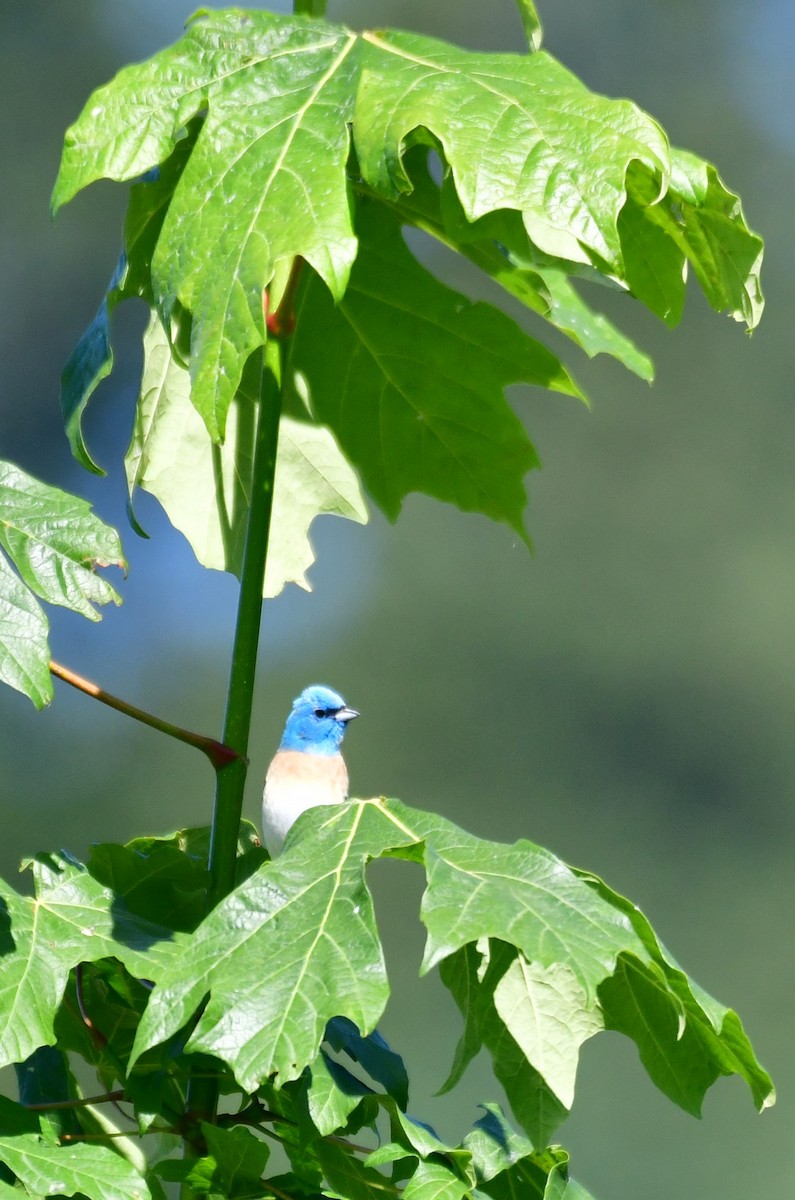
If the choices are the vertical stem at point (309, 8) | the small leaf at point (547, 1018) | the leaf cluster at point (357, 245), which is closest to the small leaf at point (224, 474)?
the leaf cluster at point (357, 245)

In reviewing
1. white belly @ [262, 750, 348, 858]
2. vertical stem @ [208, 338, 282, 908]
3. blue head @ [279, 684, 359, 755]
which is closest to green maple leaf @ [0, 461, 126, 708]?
vertical stem @ [208, 338, 282, 908]

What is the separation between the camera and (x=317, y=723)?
1.90m

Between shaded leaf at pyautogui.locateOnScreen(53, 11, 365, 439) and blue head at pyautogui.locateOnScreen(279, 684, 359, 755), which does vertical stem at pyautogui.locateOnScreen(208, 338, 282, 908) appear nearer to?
shaded leaf at pyautogui.locateOnScreen(53, 11, 365, 439)

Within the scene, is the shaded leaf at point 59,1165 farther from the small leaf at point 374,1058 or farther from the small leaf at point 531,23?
the small leaf at point 531,23

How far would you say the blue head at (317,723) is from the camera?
185 centimetres

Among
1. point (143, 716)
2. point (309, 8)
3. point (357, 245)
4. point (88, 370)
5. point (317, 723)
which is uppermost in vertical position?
point (309, 8)

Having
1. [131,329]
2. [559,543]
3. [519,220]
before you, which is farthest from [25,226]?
[519,220]

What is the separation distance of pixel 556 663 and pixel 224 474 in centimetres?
538

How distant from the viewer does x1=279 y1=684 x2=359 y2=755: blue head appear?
1.85 m

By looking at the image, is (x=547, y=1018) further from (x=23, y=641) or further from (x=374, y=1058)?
(x=23, y=641)

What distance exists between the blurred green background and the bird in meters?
3.42

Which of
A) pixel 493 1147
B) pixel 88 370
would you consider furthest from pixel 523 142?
pixel 493 1147

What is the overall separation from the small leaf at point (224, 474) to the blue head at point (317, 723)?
2.08 feet

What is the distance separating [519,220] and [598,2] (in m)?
7.50
